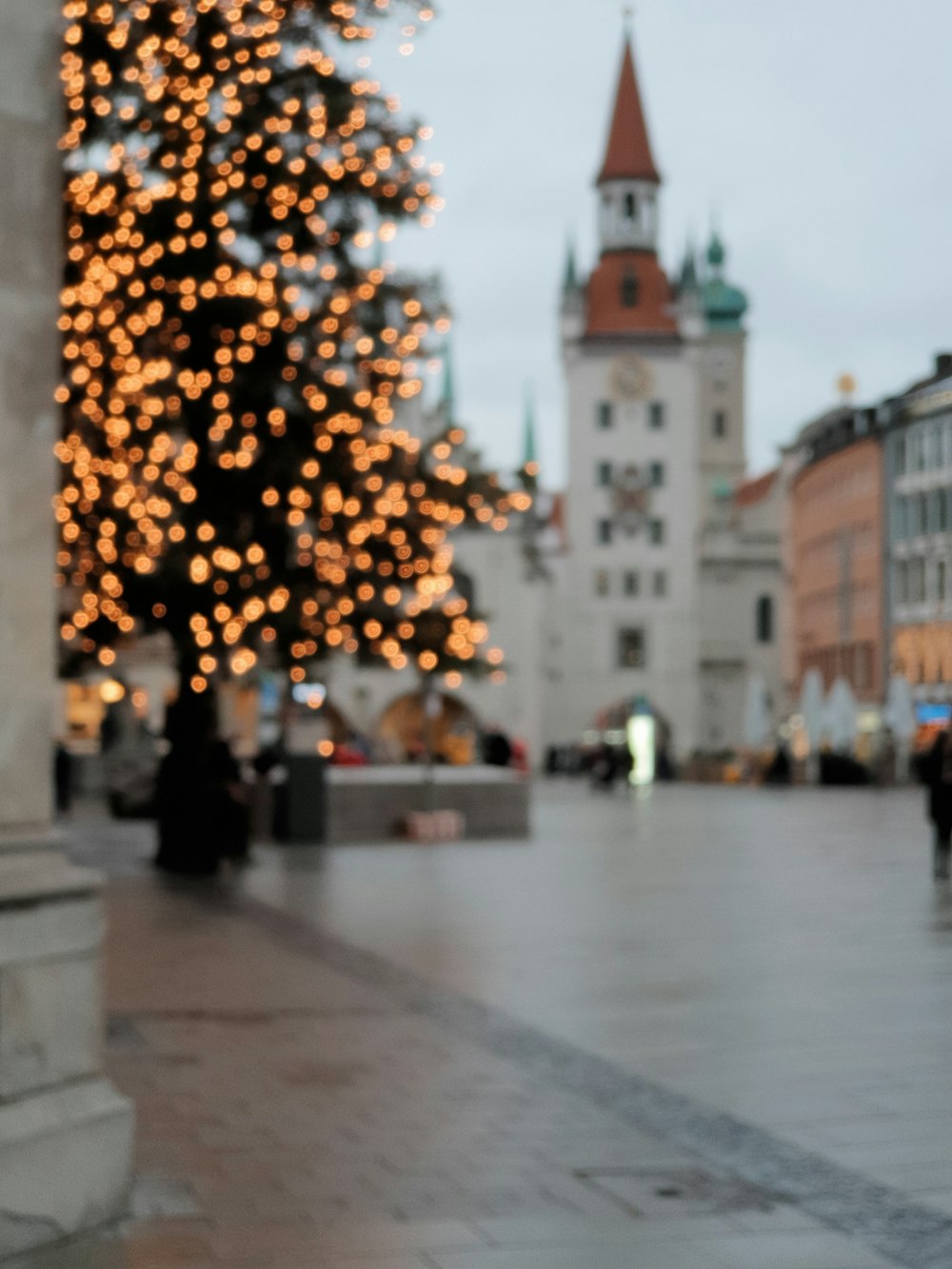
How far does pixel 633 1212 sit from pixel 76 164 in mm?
18210

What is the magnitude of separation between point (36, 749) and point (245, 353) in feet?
56.7

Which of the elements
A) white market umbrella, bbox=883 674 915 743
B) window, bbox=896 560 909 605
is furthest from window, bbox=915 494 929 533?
white market umbrella, bbox=883 674 915 743

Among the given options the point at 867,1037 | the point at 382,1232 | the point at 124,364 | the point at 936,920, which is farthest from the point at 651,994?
the point at 124,364

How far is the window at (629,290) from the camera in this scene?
11544 centimetres

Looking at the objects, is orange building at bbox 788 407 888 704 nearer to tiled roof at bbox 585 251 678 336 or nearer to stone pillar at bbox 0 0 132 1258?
tiled roof at bbox 585 251 678 336

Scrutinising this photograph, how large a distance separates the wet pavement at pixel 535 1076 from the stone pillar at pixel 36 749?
1.02ft

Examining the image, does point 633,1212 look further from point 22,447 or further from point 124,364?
point 124,364

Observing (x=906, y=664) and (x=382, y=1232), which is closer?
(x=382, y=1232)

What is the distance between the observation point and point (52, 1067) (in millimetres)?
6793

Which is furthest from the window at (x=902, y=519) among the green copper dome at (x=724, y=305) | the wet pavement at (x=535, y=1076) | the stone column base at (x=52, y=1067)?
the stone column base at (x=52, y=1067)

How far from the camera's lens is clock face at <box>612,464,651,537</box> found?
113250 mm

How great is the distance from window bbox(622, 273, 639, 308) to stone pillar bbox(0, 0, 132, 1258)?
359ft

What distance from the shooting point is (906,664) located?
95.3 m

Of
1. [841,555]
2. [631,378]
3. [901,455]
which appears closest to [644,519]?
[631,378]
